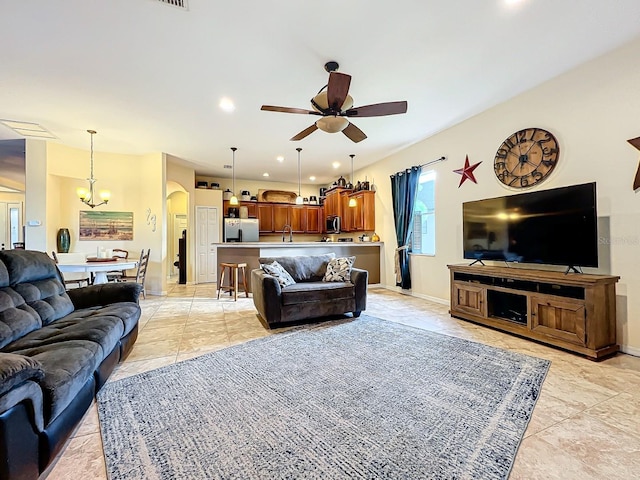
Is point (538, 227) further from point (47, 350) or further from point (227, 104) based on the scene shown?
point (47, 350)

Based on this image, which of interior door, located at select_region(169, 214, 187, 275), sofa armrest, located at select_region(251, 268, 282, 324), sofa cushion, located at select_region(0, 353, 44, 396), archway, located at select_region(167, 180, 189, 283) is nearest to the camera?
sofa cushion, located at select_region(0, 353, 44, 396)

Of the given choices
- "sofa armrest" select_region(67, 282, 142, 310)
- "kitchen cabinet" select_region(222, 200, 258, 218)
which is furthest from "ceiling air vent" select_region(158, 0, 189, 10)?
"kitchen cabinet" select_region(222, 200, 258, 218)

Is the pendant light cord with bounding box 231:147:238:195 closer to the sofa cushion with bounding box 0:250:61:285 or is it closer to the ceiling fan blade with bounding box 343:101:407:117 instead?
the ceiling fan blade with bounding box 343:101:407:117

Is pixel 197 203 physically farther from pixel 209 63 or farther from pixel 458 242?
pixel 458 242

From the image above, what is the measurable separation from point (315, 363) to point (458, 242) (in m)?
3.24

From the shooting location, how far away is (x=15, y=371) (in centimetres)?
116

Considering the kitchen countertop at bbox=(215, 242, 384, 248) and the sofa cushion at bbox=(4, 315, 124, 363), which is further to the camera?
the kitchen countertop at bbox=(215, 242, 384, 248)

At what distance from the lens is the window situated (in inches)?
207

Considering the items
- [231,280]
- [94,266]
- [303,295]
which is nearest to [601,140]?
[303,295]

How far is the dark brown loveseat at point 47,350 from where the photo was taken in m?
1.17

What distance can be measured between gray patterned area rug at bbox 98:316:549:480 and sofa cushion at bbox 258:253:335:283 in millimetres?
1568

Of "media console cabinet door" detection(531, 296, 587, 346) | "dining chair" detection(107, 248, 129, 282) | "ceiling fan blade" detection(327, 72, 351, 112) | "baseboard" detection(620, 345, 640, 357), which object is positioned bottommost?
"baseboard" detection(620, 345, 640, 357)

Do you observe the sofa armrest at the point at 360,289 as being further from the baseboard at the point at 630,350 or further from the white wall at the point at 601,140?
the baseboard at the point at 630,350

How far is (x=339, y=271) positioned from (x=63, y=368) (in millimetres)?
3244
